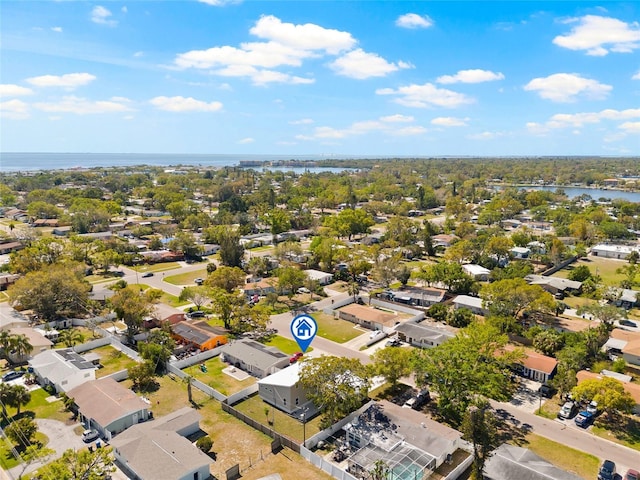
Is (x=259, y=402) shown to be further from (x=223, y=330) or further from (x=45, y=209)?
(x=45, y=209)

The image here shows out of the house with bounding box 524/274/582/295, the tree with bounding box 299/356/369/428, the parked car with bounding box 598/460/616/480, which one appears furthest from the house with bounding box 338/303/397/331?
the house with bounding box 524/274/582/295

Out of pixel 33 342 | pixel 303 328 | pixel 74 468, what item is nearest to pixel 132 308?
pixel 33 342

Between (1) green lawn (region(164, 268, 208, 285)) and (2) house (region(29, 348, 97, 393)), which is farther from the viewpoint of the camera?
(1) green lawn (region(164, 268, 208, 285))

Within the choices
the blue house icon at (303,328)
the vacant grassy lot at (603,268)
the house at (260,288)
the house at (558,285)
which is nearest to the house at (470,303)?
the house at (558,285)

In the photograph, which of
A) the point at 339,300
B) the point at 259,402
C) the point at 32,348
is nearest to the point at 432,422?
the point at 259,402

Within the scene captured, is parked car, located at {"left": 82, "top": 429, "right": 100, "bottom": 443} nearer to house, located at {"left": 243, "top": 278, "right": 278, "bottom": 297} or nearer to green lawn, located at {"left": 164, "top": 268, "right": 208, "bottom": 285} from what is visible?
house, located at {"left": 243, "top": 278, "right": 278, "bottom": 297}

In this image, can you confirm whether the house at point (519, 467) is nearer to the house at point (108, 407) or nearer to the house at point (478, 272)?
the house at point (108, 407)
